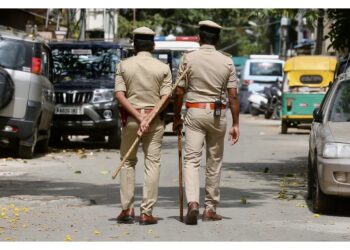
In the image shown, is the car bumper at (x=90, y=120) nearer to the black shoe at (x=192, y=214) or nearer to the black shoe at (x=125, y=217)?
the black shoe at (x=125, y=217)

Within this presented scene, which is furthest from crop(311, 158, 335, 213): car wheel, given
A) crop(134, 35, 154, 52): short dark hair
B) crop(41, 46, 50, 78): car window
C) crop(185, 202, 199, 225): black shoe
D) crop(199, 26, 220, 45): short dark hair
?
crop(41, 46, 50, 78): car window

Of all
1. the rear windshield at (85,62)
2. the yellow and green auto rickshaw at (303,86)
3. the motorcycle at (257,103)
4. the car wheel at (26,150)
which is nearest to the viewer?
the car wheel at (26,150)

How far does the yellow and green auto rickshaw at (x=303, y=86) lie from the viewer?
1151 inches

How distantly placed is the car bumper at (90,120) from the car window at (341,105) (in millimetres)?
9257

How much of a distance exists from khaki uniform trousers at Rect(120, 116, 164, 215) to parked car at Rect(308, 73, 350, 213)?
1.84 meters

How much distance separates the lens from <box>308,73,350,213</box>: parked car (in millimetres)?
11117

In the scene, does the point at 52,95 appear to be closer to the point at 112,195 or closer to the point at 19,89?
the point at 19,89

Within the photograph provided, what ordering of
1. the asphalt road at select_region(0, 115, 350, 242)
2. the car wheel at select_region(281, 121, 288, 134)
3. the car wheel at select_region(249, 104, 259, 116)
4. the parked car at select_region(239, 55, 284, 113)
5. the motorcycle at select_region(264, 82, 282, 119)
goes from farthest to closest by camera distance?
the parked car at select_region(239, 55, 284, 113), the car wheel at select_region(249, 104, 259, 116), the motorcycle at select_region(264, 82, 282, 119), the car wheel at select_region(281, 121, 288, 134), the asphalt road at select_region(0, 115, 350, 242)

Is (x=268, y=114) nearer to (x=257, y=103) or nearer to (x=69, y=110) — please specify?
(x=257, y=103)

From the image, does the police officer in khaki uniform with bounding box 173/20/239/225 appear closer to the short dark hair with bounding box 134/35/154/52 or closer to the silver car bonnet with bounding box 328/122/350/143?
the short dark hair with bounding box 134/35/154/52

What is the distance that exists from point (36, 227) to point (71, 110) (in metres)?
11.6

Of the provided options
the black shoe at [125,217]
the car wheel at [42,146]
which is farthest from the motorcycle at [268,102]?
the black shoe at [125,217]
